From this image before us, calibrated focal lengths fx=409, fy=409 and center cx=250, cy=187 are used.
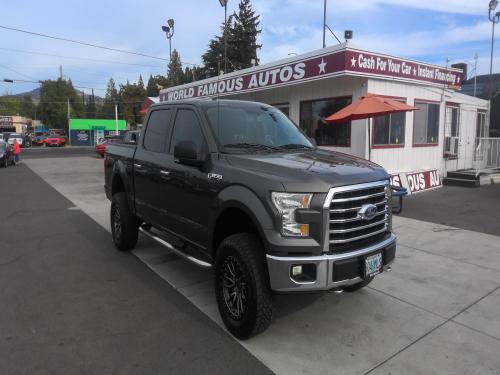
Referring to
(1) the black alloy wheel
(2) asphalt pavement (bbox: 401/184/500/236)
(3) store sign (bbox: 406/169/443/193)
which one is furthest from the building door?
(1) the black alloy wheel

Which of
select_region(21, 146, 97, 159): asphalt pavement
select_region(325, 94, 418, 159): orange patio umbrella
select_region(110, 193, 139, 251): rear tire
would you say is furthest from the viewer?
select_region(21, 146, 97, 159): asphalt pavement

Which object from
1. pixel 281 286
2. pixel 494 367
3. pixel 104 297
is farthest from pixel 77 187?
pixel 494 367

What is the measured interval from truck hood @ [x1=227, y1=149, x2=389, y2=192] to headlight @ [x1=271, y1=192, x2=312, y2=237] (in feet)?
0.20

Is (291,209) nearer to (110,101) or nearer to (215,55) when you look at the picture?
(215,55)

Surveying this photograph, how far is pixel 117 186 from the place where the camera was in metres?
6.43

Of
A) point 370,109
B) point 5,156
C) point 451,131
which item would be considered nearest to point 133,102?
point 5,156

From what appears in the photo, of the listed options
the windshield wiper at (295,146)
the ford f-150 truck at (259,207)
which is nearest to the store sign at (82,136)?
the ford f-150 truck at (259,207)

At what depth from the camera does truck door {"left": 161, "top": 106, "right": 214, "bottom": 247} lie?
13.4 feet

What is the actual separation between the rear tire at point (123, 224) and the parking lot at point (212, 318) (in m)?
0.21

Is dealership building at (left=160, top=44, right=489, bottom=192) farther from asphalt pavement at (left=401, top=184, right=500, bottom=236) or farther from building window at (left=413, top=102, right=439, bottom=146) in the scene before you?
asphalt pavement at (left=401, top=184, right=500, bottom=236)

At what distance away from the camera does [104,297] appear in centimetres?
458

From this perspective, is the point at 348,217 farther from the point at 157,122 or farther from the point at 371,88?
the point at 371,88

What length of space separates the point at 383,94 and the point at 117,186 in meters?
8.63

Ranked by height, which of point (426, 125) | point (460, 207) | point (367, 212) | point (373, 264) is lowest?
point (460, 207)
